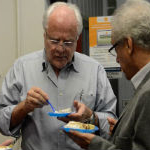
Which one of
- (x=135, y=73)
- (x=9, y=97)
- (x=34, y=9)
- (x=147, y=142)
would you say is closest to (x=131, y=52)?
(x=135, y=73)

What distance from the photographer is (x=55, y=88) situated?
1.95 metres

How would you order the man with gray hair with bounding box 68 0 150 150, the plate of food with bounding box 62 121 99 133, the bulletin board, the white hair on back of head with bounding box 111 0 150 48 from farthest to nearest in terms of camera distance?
1. the bulletin board
2. the plate of food with bounding box 62 121 99 133
3. the white hair on back of head with bounding box 111 0 150 48
4. the man with gray hair with bounding box 68 0 150 150

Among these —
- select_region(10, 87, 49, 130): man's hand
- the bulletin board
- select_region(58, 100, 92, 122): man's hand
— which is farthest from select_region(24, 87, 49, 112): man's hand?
the bulletin board

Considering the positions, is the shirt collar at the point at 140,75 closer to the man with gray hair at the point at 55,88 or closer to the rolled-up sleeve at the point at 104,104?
the man with gray hair at the point at 55,88

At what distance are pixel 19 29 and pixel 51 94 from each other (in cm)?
132

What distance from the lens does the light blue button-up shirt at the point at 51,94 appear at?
6.07 feet

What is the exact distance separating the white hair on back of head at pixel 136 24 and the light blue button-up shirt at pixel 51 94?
694mm

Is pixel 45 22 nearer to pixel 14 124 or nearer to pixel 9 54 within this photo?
pixel 14 124

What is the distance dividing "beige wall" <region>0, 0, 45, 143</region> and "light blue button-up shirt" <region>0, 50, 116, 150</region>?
93 centimetres

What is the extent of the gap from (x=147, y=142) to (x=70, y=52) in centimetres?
95

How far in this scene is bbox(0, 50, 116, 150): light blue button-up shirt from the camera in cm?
185

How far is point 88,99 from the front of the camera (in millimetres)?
1943

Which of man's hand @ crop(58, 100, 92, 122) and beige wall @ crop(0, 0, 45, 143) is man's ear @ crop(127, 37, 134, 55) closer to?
man's hand @ crop(58, 100, 92, 122)

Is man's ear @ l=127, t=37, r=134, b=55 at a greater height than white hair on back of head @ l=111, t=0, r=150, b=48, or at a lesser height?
lesser
